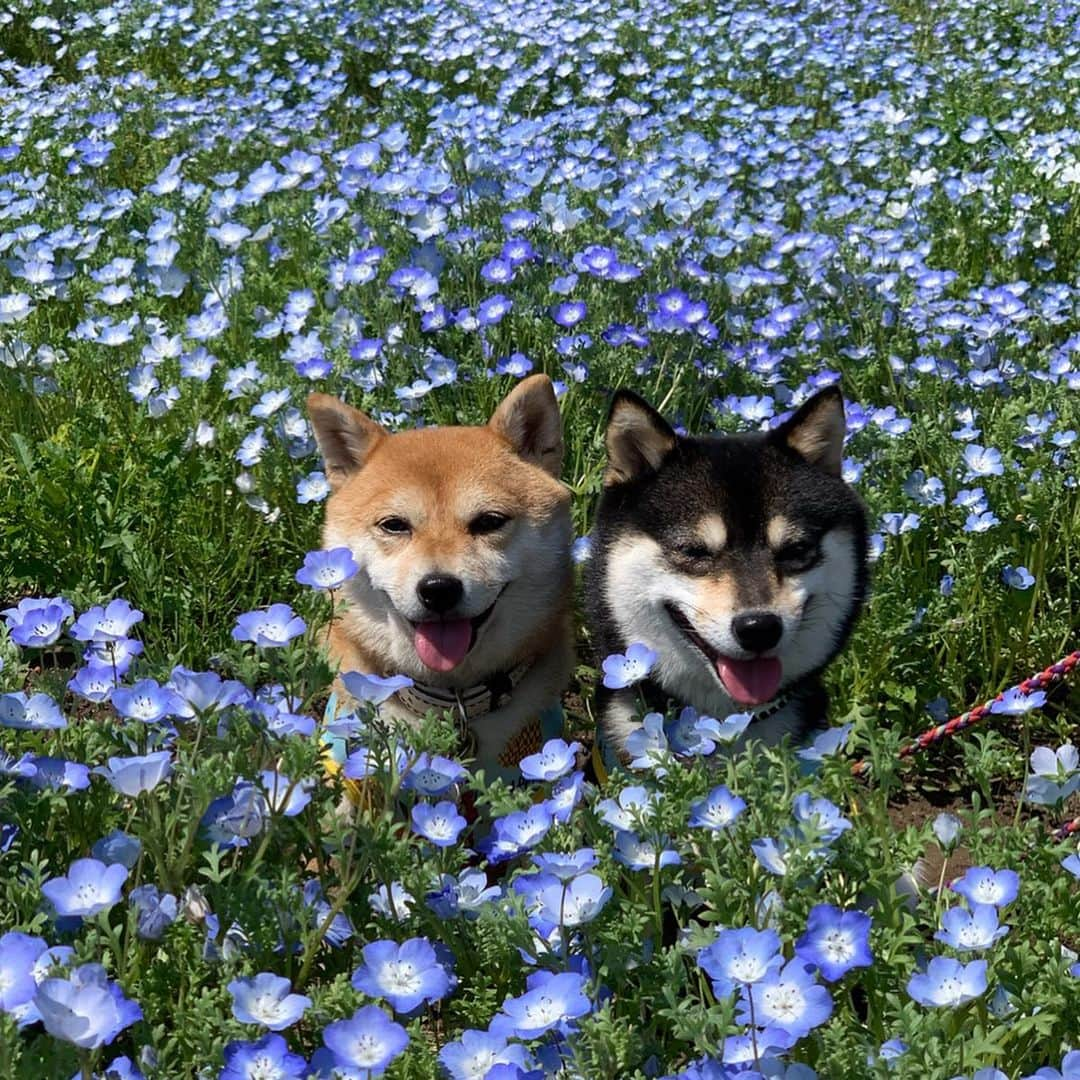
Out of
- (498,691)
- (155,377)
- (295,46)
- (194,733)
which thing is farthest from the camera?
(295,46)

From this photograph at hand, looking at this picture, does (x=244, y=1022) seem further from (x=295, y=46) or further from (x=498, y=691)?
(x=295, y=46)

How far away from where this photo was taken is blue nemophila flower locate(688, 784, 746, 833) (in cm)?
206

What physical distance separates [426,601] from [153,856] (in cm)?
124

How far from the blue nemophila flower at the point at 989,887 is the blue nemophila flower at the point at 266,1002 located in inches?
38.6

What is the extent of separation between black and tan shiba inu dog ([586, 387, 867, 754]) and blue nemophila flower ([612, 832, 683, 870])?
865 mm

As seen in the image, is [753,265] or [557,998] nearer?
[557,998]

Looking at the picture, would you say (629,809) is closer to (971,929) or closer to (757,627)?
(971,929)

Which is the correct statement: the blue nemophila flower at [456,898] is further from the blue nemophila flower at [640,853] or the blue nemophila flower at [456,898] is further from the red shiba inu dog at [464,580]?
the red shiba inu dog at [464,580]

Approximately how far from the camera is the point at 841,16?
1049cm

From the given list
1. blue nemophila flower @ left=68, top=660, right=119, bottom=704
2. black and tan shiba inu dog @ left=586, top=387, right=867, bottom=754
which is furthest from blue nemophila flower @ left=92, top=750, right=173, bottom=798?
black and tan shiba inu dog @ left=586, top=387, right=867, bottom=754

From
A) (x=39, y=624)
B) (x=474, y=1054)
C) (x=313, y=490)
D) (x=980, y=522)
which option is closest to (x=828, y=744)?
(x=474, y=1054)

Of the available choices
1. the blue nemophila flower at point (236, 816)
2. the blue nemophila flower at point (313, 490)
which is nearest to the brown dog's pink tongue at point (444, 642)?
the blue nemophila flower at point (313, 490)

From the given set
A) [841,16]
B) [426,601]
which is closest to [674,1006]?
[426,601]

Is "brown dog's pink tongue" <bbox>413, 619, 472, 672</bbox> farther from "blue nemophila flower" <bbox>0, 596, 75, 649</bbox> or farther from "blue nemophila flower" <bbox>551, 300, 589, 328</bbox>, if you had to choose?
"blue nemophila flower" <bbox>551, 300, 589, 328</bbox>
